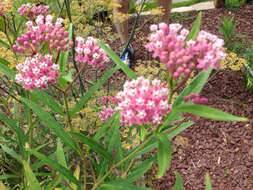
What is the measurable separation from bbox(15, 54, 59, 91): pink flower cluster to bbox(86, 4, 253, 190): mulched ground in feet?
3.06

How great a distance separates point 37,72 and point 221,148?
177 centimetres

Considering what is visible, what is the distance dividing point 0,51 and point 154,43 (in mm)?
923

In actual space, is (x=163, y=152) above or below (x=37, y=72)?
below

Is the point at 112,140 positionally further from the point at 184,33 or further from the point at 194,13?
the point at 194,13

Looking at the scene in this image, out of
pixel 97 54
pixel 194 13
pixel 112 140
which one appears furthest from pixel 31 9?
pixel 194 13

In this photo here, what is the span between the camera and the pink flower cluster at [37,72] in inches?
37.4

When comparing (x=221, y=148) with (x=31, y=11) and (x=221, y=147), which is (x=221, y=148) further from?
(x=31, y=11)

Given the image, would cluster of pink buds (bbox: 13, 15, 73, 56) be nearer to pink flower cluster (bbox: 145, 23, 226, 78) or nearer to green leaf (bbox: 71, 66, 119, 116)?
green leaf (bbox: 71, 66, 119, 116)

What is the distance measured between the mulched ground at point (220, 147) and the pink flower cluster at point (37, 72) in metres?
0.93

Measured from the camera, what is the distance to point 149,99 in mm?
826

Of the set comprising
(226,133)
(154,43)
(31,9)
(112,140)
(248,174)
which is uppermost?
(31,9)

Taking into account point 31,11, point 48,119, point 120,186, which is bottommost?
point 120,186

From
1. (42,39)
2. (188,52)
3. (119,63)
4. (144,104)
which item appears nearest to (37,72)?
(42,39)

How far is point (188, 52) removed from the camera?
2.68 feet
